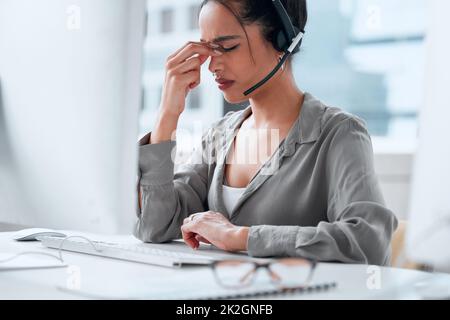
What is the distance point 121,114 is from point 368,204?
19.7 inches

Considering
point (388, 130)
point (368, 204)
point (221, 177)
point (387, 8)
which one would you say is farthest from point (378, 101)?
point (368, 204)

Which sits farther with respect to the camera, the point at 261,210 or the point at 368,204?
the point at 261,210

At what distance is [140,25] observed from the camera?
952 mm

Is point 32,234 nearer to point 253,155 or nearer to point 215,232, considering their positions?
point 215,232

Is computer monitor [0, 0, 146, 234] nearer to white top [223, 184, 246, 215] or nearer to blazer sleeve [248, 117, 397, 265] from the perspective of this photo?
blazer sleeve [248, 117, 397, 265]

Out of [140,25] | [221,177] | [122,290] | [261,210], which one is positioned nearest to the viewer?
[122,290]

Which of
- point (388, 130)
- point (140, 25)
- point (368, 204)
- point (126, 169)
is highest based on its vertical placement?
point (140, 25)

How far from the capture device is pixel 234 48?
147cm

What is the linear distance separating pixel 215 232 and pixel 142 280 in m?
0.37

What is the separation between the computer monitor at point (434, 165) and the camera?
2.37ft

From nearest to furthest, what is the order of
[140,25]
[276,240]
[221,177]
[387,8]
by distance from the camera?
[140,25], [276,240], [221,177], [387,8]

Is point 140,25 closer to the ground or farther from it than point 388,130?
farther from it

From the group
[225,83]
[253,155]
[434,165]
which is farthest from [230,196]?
[434,165]

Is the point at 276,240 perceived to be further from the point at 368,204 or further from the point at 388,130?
the point at 388,130
